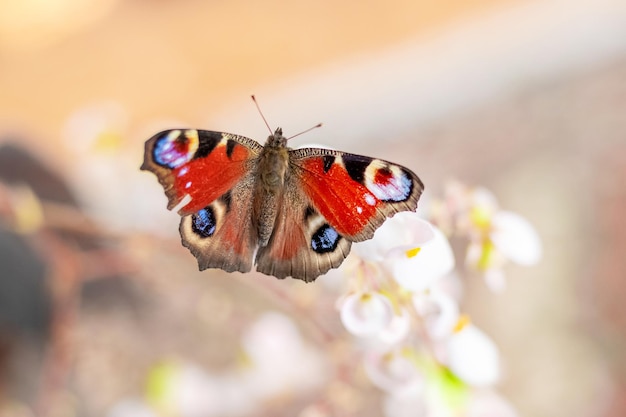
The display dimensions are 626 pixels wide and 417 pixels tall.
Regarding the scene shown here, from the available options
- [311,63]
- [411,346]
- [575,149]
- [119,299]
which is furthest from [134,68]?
[411,346]

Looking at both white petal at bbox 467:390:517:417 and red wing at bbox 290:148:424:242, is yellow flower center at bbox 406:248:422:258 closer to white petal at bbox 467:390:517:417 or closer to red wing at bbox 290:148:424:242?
red wing at bbox 290:148:424:242

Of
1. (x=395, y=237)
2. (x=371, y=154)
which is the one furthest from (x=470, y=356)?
(x=371, y=154)

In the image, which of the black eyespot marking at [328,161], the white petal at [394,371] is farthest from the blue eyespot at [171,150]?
the white petal at [394,371]

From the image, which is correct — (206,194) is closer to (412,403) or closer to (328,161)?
(328,161)

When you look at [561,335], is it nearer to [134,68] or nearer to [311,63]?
[311,63]

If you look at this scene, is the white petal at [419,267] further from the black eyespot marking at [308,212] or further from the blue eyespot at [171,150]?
the blue eyespot at [171,150]

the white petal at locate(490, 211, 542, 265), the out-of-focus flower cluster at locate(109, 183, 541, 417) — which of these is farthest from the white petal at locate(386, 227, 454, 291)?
the white petal at locate(490, 211, 542, 265)
